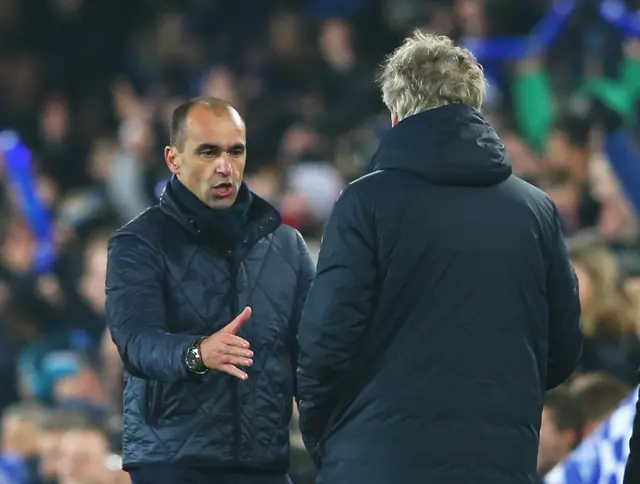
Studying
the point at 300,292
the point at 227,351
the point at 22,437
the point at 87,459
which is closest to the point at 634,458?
the point at 227,351

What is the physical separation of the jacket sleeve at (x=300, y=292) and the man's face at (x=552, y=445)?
183 cm

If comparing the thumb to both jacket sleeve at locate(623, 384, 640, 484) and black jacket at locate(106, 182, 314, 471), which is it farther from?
jacket sleeve at locate(623, 384, 640, 484)

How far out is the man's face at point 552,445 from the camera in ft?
20.0

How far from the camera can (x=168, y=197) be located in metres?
4.49

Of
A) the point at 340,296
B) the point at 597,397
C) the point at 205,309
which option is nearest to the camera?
the point at 340,296

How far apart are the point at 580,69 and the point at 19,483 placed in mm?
4323

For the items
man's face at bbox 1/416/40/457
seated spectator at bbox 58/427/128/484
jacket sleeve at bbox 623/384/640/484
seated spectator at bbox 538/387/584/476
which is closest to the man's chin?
jacket sleeve at bbox 623/384/640/484

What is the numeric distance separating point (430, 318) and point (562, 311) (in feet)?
1.25

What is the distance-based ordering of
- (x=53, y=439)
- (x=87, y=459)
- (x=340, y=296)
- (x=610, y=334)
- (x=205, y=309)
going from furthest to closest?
(x=53, y=439)
(x=87, y=459)
(x=610, y=334)
(x=205, y=309)
(x=340, y=296)

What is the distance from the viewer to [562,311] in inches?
158

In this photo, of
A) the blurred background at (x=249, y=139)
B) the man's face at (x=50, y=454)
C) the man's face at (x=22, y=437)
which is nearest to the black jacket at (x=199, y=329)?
the blurred background at (x=249, y=139)

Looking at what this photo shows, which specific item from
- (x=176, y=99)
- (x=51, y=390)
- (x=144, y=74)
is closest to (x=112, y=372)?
(x=51, y=390)

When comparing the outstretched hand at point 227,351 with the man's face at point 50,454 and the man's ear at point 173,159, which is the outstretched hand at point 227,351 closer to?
the man's ear at point 173,159

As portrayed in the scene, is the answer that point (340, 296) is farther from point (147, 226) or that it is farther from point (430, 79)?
point (147, 226)
